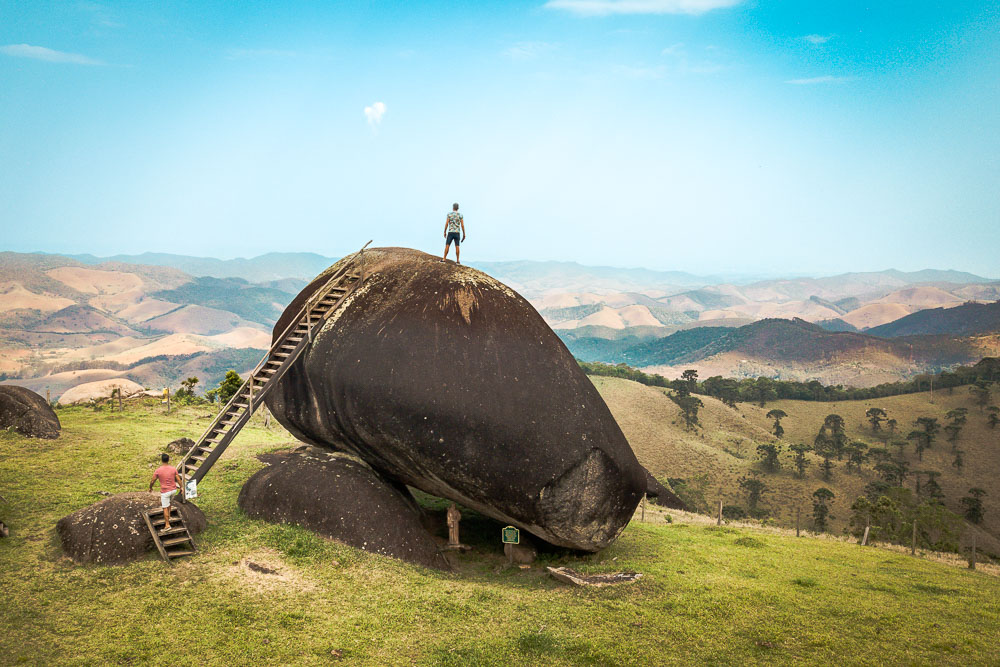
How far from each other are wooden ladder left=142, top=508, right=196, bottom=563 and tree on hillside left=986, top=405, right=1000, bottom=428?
85681mm

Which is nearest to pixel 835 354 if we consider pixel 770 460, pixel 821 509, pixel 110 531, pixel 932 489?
pixel 770 460

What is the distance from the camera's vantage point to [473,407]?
13750mm

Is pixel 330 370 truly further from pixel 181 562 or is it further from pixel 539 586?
pixel 539 586

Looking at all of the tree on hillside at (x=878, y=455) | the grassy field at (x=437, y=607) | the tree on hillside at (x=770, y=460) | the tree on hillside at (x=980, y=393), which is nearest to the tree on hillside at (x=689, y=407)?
the tree on hillside at (x=770, y=460)

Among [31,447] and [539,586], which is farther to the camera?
[31,447]

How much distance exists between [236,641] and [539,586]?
6393 mm

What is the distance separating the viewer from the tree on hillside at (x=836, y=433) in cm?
6811

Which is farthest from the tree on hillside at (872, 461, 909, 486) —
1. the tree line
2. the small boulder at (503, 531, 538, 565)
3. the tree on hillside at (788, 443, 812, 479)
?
the small boulder at (503, 531, 538, 565)

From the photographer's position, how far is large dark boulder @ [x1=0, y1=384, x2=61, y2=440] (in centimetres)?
2056

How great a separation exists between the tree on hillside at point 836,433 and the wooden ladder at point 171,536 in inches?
2775

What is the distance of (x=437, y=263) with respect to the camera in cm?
1677

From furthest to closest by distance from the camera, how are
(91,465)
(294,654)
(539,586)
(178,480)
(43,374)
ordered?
1. (43,374)
2. (91,465)
3. (178,480)
4. (539,586)
5. (294,654)

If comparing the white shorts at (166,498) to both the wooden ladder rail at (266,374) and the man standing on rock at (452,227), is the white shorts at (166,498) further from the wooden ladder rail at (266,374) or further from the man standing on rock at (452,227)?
the man standing on rock at (452,227)

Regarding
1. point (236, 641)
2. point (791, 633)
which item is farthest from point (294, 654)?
point (791, 633)
